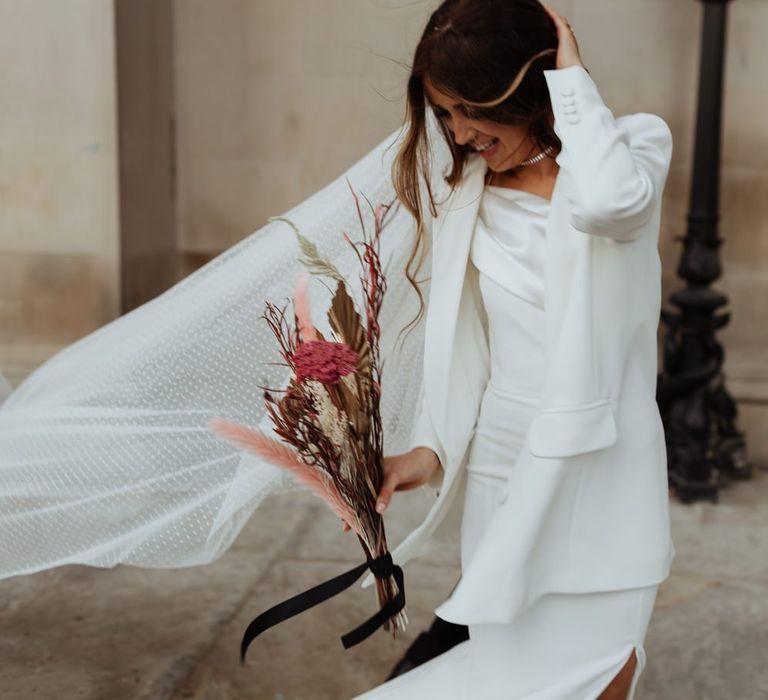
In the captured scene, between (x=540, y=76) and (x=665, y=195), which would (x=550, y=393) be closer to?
(x=540, y=76)

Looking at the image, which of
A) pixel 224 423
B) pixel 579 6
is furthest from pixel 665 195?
pixel 224 423

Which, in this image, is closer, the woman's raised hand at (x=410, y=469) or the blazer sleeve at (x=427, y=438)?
the woman's raised hand at (x=410, y=469)

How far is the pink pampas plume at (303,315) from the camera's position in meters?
1.99

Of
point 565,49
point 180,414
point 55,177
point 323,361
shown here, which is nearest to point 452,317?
point 323,361

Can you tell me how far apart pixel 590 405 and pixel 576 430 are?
5cm

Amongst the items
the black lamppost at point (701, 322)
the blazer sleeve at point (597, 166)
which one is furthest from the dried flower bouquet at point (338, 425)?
the black lamppost at point (701, 322)

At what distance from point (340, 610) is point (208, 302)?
1415 mm

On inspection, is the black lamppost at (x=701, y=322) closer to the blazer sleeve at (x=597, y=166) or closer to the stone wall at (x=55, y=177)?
the stone wall at (x=55, y=177)

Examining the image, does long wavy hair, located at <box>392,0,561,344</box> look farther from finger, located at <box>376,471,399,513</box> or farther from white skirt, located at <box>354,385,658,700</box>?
white skirt, located at <box>354,385,658,700</box>

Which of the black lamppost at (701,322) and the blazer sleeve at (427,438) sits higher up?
the blazer sleeve at (427,438)

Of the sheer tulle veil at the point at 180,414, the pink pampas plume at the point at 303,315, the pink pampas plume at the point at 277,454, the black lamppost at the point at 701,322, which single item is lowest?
the black lamppost at the point at 701,322

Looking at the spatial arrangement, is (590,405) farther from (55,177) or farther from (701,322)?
(55,177)

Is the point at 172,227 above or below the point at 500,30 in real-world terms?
below

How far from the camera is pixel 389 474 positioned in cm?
213
